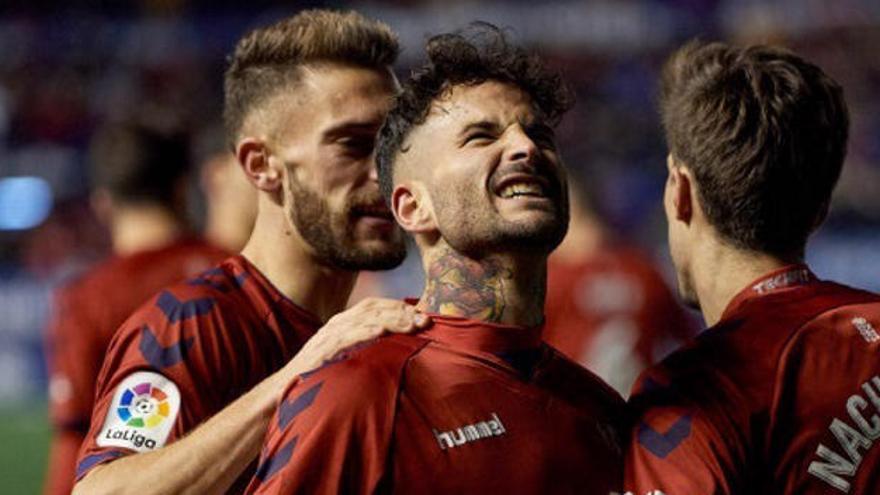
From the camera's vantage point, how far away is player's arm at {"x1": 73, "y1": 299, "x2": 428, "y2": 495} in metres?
3.32

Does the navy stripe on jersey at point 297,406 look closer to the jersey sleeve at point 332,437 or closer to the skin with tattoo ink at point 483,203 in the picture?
the jersey sleeve at point 332,437

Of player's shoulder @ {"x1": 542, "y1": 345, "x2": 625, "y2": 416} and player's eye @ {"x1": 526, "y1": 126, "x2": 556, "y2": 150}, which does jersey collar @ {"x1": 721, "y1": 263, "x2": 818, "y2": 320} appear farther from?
player's eye @ {"x1": 526, "y1": 126, "x2": 556, "y2": 150}

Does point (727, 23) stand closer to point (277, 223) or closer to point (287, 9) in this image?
point (287, 9)

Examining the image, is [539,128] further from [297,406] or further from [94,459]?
[94,459]

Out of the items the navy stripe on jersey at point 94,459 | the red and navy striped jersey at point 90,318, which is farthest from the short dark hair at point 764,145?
the red and navy striped jersey at point 90,318

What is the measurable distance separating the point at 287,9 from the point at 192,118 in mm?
1661

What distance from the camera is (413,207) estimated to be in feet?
11.5

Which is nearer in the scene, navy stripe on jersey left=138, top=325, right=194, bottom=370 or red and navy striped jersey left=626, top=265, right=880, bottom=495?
red and navy striped jersey left=626, top=265, right=880, bottom=495

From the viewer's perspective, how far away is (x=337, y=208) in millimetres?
4109

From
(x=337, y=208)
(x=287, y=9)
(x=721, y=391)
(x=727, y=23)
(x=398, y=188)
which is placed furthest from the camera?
(x=287, y=9)

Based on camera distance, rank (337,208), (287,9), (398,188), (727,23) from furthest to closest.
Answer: (287,9)
(727,23)
(337,208)
(398,188)

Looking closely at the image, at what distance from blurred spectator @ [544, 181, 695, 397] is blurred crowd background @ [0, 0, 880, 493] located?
6.49 meters

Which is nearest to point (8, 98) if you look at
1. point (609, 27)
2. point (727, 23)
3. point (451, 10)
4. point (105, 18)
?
point (105, 18)

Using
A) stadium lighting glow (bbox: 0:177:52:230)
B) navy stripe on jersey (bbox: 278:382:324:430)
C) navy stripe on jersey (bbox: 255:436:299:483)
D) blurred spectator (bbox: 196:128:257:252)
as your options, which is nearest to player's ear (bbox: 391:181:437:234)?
navy stripe on jersey (bbox: 278:382:324:430)
